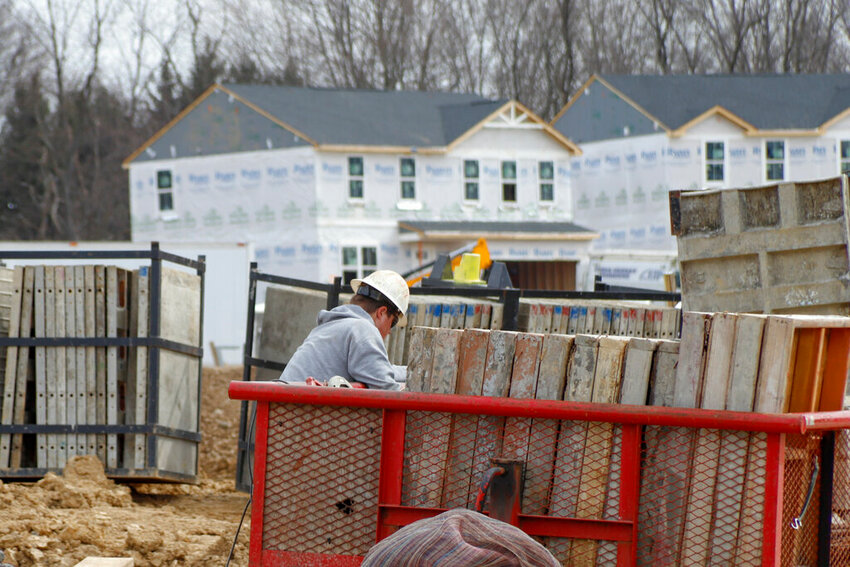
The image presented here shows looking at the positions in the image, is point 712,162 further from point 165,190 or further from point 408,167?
point 165,190

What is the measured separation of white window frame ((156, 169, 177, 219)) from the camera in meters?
38.7

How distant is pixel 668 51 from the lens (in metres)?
59.3

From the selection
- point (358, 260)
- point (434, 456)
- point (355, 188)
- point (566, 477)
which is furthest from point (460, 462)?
point (355, 188)

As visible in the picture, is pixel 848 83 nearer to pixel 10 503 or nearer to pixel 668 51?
pixel 668 51

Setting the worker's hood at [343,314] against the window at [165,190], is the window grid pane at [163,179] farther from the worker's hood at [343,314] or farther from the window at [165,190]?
the worker's hood at [343,314]

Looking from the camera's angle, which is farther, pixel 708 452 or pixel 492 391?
pixel 492 391

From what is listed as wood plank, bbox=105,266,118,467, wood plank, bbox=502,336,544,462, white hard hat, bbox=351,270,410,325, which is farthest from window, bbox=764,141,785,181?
wood plank, bbox=502,336,544,462

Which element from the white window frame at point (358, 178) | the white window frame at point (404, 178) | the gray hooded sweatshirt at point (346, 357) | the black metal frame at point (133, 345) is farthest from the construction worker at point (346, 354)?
the white window frame at point (404, 178)

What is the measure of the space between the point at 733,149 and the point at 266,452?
3815 cm

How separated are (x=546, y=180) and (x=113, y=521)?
1275 inches

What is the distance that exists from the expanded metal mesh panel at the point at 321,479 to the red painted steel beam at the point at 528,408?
0.25 feet

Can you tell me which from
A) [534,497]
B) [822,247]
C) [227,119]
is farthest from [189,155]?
[534,497]

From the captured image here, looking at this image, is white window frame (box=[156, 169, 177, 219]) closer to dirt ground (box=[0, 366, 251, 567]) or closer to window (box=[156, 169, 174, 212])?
window (box=[156, 169, 174, 212])

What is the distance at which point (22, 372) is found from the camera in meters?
10.0
